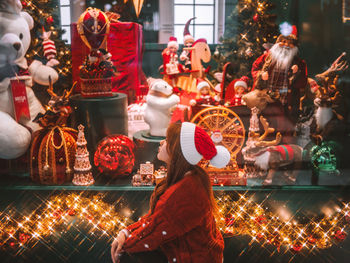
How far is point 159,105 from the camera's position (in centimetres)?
218

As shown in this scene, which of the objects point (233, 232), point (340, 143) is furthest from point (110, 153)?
point (340, 143)

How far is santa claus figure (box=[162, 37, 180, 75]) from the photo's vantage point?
1913 mm

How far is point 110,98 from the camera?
7.03ft

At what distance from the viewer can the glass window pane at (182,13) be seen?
1735 mm

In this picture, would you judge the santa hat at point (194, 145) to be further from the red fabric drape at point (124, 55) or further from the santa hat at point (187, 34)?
the red fabric drape at point (124, 55)

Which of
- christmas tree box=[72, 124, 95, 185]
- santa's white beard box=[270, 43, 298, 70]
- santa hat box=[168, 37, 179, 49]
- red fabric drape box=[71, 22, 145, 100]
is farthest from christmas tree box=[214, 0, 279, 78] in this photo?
christmas tree box=[72, 124, 95, 185]

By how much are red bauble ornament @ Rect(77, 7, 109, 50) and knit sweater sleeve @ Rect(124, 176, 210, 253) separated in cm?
110

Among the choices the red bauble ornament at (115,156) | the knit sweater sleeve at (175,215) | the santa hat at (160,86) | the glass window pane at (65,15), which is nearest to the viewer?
the knit sweater sleeve at (175,215)

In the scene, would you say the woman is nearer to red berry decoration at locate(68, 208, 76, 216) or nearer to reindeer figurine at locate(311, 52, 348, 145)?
red berry decoration at locate(68, 208, 76, 216)

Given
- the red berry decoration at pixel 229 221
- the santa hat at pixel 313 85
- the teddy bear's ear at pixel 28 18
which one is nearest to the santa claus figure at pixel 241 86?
the santa hat at pixel 313 85

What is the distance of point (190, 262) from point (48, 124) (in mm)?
1110

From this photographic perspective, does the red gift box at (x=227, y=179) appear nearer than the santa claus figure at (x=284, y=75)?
Yes

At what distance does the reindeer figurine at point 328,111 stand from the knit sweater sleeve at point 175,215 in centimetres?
108

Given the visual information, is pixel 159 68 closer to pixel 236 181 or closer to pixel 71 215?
pixel 236 181
